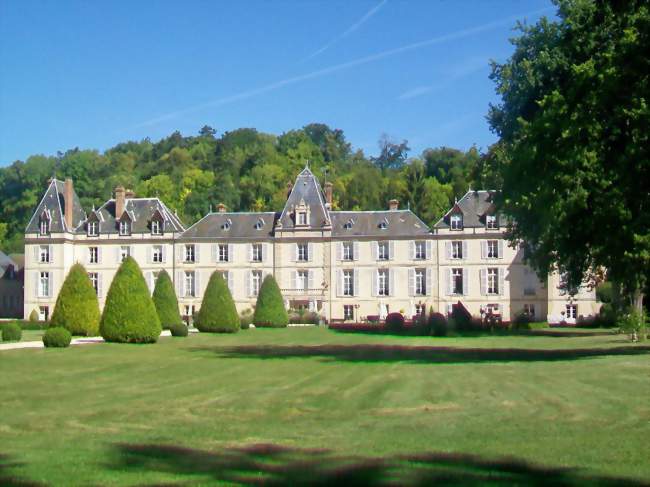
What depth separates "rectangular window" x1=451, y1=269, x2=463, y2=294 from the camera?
55.9m

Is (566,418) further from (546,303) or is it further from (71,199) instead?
(71,199)

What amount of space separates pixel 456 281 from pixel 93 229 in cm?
2525

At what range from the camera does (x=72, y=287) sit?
3175 cm

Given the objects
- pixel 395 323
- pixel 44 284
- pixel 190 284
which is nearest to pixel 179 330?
pixel 395 323

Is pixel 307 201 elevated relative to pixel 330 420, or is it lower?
elevated

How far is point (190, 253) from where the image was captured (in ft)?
192

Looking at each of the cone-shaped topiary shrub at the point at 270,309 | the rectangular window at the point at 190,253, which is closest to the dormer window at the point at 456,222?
the cone-shaped topiary shrub at the point at 270,309

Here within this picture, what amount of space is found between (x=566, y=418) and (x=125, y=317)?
21.8 metres

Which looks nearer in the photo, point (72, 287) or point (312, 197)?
point (72, 287)

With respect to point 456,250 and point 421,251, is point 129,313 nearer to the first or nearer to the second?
point 421,251

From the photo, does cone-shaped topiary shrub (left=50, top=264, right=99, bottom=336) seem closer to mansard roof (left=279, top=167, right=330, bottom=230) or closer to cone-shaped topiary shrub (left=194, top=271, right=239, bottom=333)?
cone-shaped topiary shrub (left=194, top=271, right=239, bottom=333)

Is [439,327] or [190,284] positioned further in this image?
[190,284]

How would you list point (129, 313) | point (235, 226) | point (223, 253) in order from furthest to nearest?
point (235, 226)
point (223, 253)
point (129, 313)

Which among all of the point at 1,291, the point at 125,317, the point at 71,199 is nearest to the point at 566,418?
the point at 125,317
